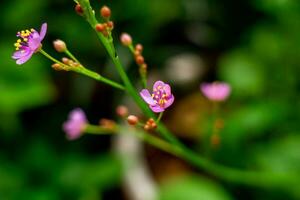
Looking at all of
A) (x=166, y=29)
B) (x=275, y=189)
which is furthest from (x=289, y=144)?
(x=166, y=29)

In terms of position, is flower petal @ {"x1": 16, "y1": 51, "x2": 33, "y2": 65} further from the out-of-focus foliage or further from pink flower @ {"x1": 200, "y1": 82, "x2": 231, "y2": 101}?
the out-of-focus foliage

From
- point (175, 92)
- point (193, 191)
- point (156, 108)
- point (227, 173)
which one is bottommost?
point (193, 191)

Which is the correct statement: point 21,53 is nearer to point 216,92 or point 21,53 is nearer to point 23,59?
point 23,59

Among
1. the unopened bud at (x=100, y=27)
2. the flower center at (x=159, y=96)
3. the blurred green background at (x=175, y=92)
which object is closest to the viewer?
the unopened bud at (x=100, y=27)

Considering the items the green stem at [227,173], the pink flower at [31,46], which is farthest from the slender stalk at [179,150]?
the pink flower at [31,46]

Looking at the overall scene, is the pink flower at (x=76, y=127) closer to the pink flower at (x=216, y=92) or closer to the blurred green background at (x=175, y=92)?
the pink flower at (x=216, y=92)

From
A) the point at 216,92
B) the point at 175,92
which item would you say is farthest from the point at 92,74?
the point at 175,92

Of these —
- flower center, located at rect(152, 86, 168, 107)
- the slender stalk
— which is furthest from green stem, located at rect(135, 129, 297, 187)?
flower center, located at rect(152, 86, 168, 107)
